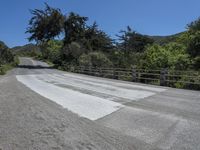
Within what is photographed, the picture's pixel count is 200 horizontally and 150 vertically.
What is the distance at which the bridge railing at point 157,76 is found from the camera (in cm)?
1391

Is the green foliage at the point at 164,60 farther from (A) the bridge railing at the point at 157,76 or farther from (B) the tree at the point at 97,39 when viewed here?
(B) the tree at the point at 97,39

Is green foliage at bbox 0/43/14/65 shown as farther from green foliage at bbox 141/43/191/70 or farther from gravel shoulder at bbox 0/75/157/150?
gravel shoulder at bbox 0/75/157/150

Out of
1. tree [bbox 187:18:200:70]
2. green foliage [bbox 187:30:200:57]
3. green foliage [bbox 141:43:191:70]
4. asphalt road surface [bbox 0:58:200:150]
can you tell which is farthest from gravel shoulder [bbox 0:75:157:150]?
green foliage [bbox 187:30:200:57]

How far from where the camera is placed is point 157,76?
746 inches

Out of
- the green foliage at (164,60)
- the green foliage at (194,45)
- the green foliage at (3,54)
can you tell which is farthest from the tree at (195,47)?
the green foliage at (3,54)

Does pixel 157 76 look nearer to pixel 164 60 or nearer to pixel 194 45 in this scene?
pixel 164 60

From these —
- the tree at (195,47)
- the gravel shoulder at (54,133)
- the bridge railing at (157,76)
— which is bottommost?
the gravel shoulder at (54,133)

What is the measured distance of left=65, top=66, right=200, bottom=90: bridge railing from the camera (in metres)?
13.9

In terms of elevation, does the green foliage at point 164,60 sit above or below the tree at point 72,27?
below

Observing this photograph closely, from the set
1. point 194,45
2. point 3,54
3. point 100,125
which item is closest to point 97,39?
point 3,54

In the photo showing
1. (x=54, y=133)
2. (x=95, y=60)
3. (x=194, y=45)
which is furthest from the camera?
(x=95, y=60)

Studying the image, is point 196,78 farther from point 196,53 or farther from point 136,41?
point 136,41

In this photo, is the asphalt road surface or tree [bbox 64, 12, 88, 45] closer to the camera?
the asphalt road surface

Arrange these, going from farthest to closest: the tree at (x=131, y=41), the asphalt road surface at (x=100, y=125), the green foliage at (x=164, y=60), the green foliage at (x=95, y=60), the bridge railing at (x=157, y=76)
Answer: the tree at (x=131, y=41), the green foliage at (x=95, y=60), the green foliage at (x=164, y=60), the bridge railing at (x=157, y=76), the asphalt road surface at (x=100, y=125)
